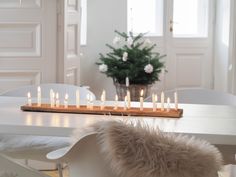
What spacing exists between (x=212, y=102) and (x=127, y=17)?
3632 mm

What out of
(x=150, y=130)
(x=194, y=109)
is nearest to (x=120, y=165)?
(x=150, y=130)

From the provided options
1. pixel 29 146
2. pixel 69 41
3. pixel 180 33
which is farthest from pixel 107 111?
pixel 180 33

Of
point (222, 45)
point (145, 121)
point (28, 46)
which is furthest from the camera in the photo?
point (222, 45)

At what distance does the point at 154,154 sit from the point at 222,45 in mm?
4839

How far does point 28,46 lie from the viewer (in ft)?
13.1

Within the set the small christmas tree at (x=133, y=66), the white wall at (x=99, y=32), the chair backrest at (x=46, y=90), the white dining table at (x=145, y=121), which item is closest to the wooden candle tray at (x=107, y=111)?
the white dining table at (x=145, y=121)

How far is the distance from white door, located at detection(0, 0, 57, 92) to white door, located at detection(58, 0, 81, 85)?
59 millimetres

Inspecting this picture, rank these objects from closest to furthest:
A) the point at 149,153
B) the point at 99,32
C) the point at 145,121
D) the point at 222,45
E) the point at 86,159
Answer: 1. the point at 149,153
2. the point at 86,159
3. the point at 145,121
4. the point at 222,45
5. the point at 99,32

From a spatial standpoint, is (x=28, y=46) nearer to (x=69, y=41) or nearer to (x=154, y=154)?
(x=69, y=41)

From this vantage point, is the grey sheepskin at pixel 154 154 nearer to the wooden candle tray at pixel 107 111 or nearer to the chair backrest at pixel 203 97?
the wooden candle tray at pixel 107 111

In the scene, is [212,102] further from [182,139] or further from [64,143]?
[182,139]

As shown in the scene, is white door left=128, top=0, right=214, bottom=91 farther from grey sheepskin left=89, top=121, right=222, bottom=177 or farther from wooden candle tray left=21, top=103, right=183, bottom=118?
grey sheepskin left=89, top=121, right=222, bottom=177

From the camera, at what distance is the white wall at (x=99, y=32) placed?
243 inches

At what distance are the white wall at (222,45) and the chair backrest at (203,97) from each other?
2874 mm
